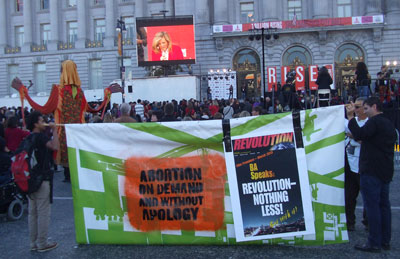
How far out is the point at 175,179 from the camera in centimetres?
538

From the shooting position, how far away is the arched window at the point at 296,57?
3866 cm

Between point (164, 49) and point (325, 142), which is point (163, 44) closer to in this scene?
point (164, 49)

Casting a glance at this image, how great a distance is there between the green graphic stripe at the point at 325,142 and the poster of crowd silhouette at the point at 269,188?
138mm

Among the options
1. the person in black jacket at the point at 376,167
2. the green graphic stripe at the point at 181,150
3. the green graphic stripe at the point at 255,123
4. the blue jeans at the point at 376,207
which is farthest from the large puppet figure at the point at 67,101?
the blue jeans at the point at 376,207

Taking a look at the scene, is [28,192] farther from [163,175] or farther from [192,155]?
[192,155]

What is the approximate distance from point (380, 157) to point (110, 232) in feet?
11.8

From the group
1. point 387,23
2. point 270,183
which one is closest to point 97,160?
point 270,183

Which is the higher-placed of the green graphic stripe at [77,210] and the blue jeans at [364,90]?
the blue jeans at [364,90]

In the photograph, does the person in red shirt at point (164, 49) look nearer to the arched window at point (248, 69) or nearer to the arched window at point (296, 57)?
the arched window at point (248, 69)

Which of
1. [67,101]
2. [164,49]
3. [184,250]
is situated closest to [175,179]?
[184,250]

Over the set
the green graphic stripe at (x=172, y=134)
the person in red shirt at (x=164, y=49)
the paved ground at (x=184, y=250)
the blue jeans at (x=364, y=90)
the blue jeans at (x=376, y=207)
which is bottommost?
the paved ground at (x=184, y=250)

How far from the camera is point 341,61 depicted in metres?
38.4

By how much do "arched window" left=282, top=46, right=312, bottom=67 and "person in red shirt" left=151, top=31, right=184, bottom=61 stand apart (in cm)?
1058

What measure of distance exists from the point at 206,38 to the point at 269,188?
3616 centimetres
